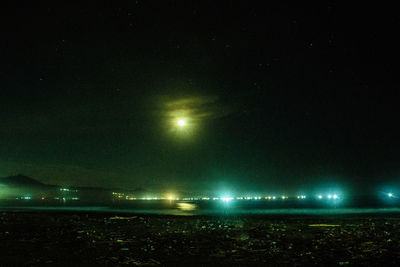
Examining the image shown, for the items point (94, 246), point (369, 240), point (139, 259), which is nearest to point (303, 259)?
point (139, 259)

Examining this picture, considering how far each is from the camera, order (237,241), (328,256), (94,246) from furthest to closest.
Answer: (237,241) → (94,246) → (328,256)

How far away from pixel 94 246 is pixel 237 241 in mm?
9455

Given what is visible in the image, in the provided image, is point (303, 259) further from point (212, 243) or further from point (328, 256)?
point (212, 243)

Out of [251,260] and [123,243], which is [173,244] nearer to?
[123,243]

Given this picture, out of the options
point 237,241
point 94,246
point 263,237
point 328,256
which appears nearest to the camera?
point 328,256

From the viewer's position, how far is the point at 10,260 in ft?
66.6

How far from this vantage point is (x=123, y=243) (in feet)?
92.5

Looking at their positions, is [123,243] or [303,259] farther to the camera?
[123,243]

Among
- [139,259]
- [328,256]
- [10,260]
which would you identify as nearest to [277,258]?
[328,256]

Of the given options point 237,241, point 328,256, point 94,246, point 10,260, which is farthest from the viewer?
point 237,241

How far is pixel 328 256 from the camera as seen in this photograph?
22.3 metres

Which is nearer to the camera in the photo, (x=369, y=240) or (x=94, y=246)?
(x=94, y=246)

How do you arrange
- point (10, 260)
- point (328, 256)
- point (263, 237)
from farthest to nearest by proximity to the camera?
point (263, 237) → point (328, 256) → point (10, 260)

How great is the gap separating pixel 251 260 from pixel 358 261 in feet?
16.8
